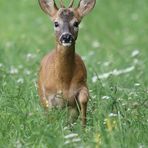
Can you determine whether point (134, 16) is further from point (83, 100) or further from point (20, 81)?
point (83, 100)

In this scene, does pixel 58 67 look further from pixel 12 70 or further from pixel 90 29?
pixel 90 29

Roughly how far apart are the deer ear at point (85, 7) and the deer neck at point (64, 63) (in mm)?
456

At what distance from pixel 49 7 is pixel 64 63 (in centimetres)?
65

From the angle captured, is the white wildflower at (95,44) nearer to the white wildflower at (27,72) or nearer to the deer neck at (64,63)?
the white wildflower at (27,72)

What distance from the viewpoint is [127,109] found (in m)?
8.57

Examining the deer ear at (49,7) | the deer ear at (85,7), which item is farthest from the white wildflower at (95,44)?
the deer ear at (49,7)

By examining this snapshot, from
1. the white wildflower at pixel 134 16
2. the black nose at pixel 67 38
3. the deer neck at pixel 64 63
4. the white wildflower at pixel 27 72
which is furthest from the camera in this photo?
the white wildflower at pixel 134 16

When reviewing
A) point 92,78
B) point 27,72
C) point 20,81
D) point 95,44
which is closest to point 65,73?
point 20,81

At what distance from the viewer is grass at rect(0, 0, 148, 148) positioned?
24.6 ft

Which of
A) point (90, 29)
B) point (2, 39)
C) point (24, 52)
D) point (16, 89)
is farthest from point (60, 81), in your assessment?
point (90, 29)

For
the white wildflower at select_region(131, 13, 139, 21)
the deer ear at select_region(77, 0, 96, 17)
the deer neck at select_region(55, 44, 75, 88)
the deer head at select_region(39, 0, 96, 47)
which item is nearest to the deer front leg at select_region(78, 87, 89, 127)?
the deer neck at select_region(55, 44, 75, 88)

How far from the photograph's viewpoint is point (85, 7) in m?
9.20

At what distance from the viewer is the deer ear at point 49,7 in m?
9.05

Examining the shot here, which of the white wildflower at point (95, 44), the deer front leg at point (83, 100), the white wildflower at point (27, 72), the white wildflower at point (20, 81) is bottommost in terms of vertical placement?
the deer front leg at point (83, 100)
